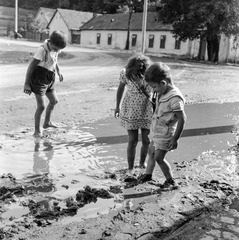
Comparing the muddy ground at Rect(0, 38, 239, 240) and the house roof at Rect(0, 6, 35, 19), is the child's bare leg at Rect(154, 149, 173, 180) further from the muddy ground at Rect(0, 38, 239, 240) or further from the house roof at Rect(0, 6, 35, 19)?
the house roof at Rect(0, 6, 35, 19)

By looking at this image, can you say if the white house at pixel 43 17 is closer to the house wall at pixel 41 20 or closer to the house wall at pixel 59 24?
the house wall at pixel 41 20

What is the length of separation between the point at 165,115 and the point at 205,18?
93.0 ft

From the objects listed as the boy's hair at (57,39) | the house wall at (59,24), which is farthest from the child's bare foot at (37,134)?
the house wall at (59,24)

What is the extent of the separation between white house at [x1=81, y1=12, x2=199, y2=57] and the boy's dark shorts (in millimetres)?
36789

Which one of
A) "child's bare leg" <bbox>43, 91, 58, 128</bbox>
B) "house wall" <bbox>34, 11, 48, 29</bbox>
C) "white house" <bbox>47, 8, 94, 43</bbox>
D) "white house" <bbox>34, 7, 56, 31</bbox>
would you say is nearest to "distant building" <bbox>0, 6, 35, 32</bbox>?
"house wall" <bbox>34, 11, 48, 29</bbox>

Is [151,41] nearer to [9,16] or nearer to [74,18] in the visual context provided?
[74,18]

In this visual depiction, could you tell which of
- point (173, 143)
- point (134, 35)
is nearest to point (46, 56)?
point (173, 143)

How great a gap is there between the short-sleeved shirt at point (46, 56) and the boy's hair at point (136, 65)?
1.93 metres

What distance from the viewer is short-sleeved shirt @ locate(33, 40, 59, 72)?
228 inches

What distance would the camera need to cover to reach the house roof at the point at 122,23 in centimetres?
4874

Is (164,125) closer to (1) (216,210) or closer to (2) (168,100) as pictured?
(2) (168,100)

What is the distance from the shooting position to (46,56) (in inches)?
231

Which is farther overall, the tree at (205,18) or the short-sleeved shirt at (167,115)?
the tree at (205,18)

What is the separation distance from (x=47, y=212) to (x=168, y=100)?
167 cm
